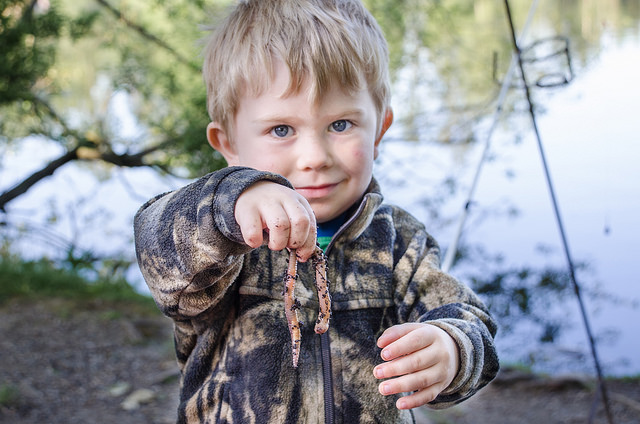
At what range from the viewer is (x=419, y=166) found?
3.46 m

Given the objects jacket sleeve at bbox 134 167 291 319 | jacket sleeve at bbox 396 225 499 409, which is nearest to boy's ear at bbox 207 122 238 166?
jacket sleeve at bbox 134 167 291 319

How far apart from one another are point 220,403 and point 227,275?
27 centimetres

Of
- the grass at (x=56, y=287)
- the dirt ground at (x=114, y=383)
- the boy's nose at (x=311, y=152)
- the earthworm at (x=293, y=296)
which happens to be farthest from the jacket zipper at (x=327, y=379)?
the grass at (x=56, y=287)

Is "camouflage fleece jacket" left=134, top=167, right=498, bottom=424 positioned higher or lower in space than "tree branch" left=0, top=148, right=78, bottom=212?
lower

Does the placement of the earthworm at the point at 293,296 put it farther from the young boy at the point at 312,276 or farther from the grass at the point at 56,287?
the grass at the point at 56,287

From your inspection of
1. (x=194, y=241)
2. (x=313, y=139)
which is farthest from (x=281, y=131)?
(x=194, y=241)

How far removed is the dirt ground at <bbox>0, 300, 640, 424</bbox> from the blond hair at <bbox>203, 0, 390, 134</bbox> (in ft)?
5.94

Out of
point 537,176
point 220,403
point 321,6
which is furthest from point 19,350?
point 537,176

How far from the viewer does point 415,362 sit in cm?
94

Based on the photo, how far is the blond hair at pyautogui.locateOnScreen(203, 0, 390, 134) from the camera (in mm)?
1129

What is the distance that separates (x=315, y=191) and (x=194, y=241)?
0.33 meters

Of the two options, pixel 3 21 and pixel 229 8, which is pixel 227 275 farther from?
pixel 3 21

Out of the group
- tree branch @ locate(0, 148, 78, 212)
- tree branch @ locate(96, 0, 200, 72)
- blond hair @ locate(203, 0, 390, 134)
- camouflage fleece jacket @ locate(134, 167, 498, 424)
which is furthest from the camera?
tree branch @ locate(96, 0, 200, 72)

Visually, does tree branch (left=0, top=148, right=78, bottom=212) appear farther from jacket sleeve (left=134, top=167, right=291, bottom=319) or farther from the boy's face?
jacket sleeve (left=134, top=167, right=291, bottom=319)
